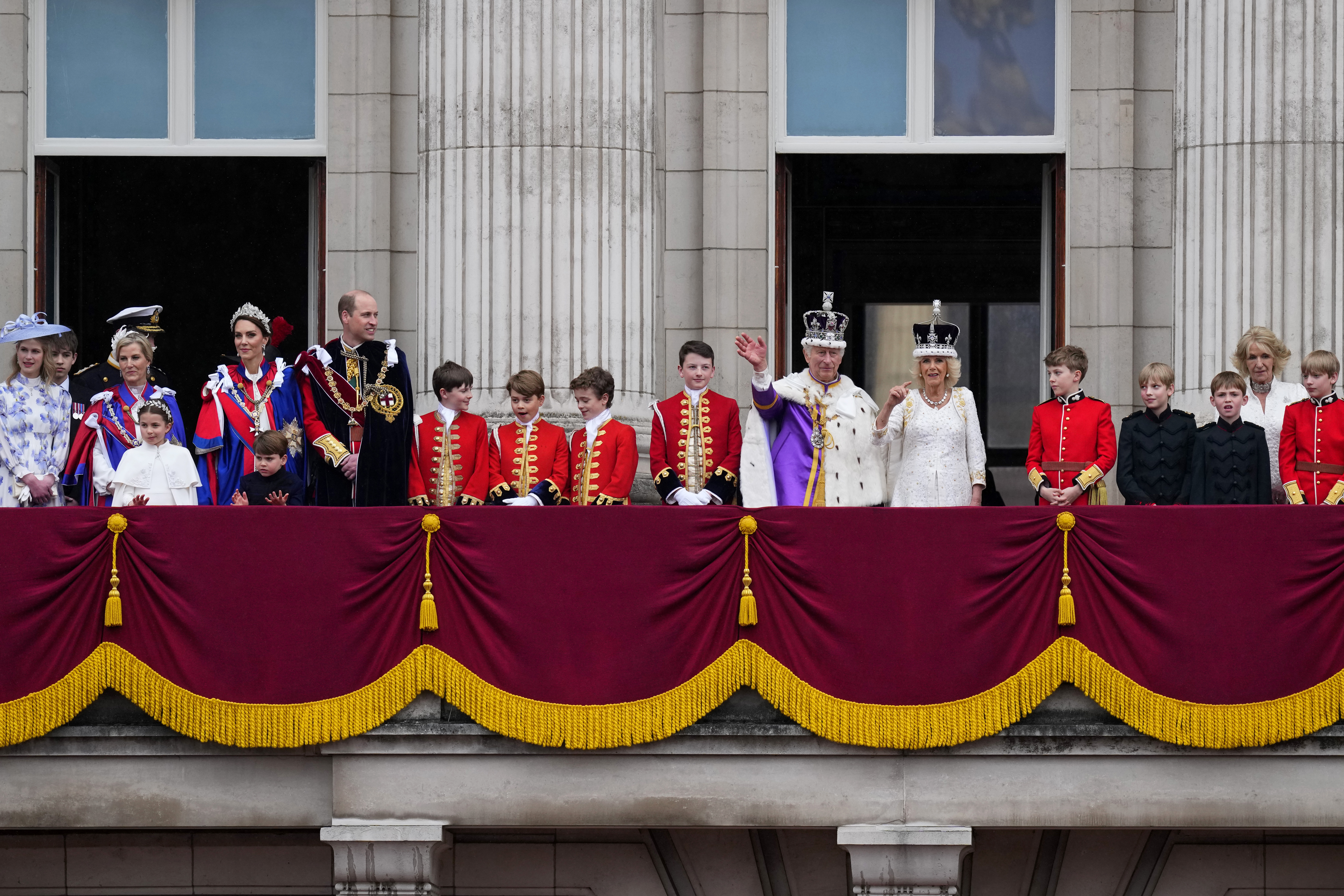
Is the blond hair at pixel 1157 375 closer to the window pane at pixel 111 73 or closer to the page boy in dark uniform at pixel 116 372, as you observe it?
the page boy in dark uniform at pixel 116 372

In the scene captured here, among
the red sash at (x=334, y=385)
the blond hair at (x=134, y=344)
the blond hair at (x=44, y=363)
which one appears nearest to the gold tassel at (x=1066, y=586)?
the red sash at (x=334, y=385)

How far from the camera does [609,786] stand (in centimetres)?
1186

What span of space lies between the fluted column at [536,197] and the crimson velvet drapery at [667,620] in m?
3.16

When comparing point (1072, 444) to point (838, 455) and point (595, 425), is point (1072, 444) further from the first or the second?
point (595, 425)

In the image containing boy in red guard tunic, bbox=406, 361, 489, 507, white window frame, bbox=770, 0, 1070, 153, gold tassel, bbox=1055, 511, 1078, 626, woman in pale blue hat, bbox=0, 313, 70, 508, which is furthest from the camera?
white window frame, bbox=770, 0, 1070, 153

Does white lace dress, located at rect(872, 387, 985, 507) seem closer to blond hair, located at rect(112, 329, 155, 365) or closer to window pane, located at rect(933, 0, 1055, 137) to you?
window pane, located at rect(933, 0, 1055, 137)

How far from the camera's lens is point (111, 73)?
16.8 meters

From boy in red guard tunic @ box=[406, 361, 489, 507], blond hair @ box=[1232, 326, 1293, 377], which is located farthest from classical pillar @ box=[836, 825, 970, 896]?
blond hair @ box=[1232, 326, 1293, 377]

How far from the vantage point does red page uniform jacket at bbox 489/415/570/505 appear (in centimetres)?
1312

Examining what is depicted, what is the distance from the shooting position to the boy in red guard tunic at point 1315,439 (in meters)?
12.6

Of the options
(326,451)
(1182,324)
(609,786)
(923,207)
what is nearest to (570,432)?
(326,451)

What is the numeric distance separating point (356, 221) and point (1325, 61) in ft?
24.8

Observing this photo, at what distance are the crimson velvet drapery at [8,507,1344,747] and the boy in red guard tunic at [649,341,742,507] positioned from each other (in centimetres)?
134

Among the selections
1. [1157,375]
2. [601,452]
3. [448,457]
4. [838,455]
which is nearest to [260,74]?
[448,457]
